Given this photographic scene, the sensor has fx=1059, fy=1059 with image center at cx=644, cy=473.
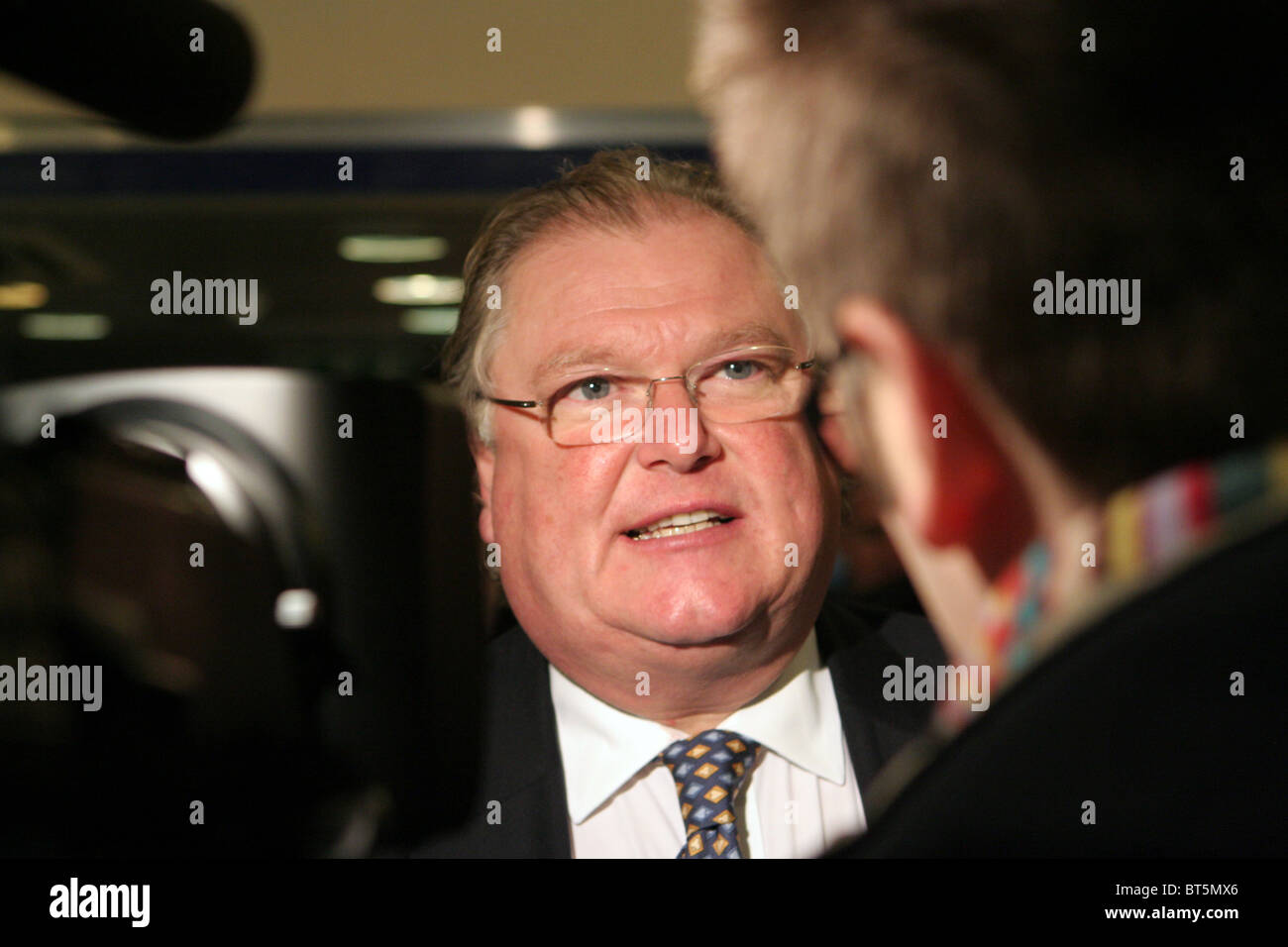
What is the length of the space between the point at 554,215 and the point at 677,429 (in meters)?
0.39

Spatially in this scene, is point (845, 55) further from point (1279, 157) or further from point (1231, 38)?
point (1279, 157)

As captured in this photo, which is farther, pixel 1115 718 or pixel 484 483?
pixel 484 483

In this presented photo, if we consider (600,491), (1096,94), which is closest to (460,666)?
(600,491)

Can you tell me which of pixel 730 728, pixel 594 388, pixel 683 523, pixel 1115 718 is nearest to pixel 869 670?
pixel 730 728

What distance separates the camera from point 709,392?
5.16ft

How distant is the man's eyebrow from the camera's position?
157 centimetres

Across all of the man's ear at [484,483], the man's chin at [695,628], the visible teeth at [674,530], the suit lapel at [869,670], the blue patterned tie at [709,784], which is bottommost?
the blue patterned tie at [709,784]

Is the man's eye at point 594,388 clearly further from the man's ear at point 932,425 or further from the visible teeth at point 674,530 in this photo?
the man's ear at point 932,425

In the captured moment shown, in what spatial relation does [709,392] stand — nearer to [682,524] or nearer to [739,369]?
[739,369]

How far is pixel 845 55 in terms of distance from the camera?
139cm

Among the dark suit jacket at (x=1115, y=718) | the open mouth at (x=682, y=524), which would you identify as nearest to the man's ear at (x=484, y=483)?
the open mouth at (x=682, y=524)

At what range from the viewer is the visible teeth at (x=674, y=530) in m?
1.60

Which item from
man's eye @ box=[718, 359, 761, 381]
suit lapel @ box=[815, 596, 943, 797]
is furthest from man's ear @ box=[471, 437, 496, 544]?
suit lapel @ box=[815, 596, 943, 797]

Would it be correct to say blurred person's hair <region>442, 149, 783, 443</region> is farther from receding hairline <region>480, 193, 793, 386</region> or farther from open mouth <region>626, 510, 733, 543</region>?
open mouth <region>626, 510, 733, 543</region>
